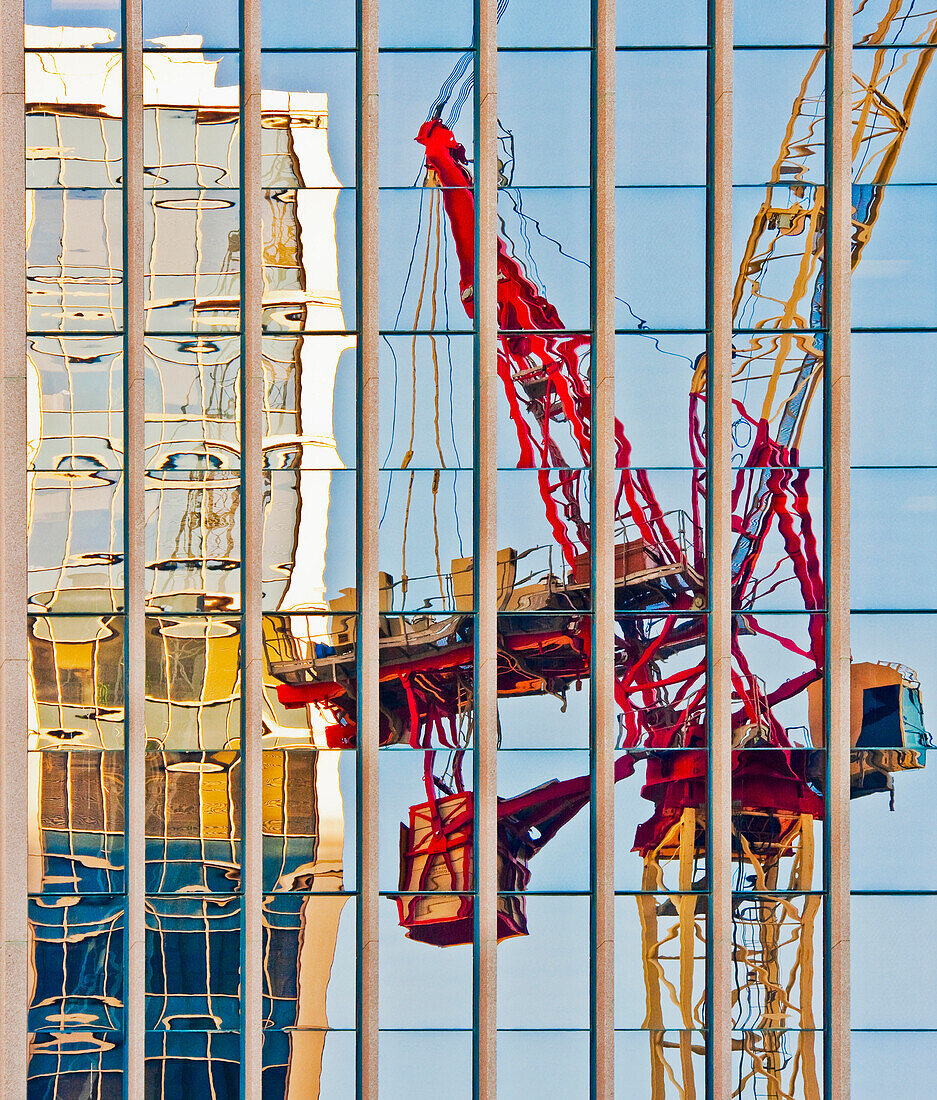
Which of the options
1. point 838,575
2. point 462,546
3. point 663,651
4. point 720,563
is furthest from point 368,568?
point 838,575

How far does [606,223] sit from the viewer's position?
26.8ft

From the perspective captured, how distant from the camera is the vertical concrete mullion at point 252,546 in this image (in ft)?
26.4

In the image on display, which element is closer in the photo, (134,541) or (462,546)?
(134,541)

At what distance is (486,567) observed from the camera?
8.16 m

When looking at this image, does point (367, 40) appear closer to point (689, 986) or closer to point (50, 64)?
point (50, 64)

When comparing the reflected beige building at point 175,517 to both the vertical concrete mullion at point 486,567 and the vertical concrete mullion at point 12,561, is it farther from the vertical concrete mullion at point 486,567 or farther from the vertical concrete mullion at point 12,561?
the vertical concrete mullion at point 486,567

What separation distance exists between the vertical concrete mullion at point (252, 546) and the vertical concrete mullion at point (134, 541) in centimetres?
101

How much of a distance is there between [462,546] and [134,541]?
3.30 m

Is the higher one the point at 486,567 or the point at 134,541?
the point at 134,541

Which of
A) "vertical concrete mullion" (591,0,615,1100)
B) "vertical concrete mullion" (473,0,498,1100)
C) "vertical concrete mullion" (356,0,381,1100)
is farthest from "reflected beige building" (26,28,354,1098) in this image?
"vertical concrete mullion" (591,0,615,1100)

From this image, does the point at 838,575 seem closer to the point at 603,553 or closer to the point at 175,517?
the point at 603,553

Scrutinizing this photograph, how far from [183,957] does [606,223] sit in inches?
335

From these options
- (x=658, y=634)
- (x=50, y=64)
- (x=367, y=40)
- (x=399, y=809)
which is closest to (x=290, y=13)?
(x=367, y=40)

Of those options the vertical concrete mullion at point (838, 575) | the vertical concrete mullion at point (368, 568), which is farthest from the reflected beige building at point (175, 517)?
the vertical concrete mullion at point (838, 575)
